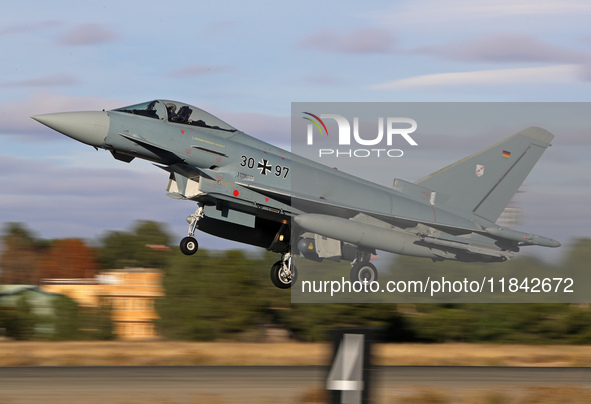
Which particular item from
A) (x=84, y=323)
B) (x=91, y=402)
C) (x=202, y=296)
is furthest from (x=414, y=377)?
(x=84, y=323)

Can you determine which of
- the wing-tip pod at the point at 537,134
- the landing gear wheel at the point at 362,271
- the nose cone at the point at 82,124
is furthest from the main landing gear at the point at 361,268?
the nose cone at the point at 82,124

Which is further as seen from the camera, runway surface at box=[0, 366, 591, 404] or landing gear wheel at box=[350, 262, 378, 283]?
landing gear wheel at box=[350, 262, 378, 283]

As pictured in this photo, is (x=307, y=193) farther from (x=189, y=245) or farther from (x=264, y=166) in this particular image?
(x=189, y=245)

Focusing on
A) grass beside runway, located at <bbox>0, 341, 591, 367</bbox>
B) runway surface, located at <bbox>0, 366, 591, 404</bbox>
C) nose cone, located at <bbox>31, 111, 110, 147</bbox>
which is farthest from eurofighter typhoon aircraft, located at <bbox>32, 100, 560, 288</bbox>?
grass beside runway, located at <bbox>0, 341, 591, 367</bbox>

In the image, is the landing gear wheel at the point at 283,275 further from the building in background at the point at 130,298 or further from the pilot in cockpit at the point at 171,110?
the building in background at the point at 130,298

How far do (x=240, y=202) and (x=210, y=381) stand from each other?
4.66 meters

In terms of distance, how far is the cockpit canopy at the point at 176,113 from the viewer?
67.3 feet

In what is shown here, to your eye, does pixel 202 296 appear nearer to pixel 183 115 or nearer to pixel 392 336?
pixel 392 336

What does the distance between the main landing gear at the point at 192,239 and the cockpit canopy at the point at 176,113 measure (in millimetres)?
2242

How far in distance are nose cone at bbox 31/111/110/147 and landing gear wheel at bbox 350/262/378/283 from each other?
784 centimetres

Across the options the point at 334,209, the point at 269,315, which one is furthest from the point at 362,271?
the point at 269,315

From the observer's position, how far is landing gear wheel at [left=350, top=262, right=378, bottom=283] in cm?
2269

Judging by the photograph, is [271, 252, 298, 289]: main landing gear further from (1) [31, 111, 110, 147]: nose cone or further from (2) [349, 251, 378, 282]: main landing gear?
(1) [31, 111, 110, 147]: nose cone

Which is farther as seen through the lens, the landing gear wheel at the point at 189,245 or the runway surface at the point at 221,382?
the landing gear wheel at the point at 189,245
